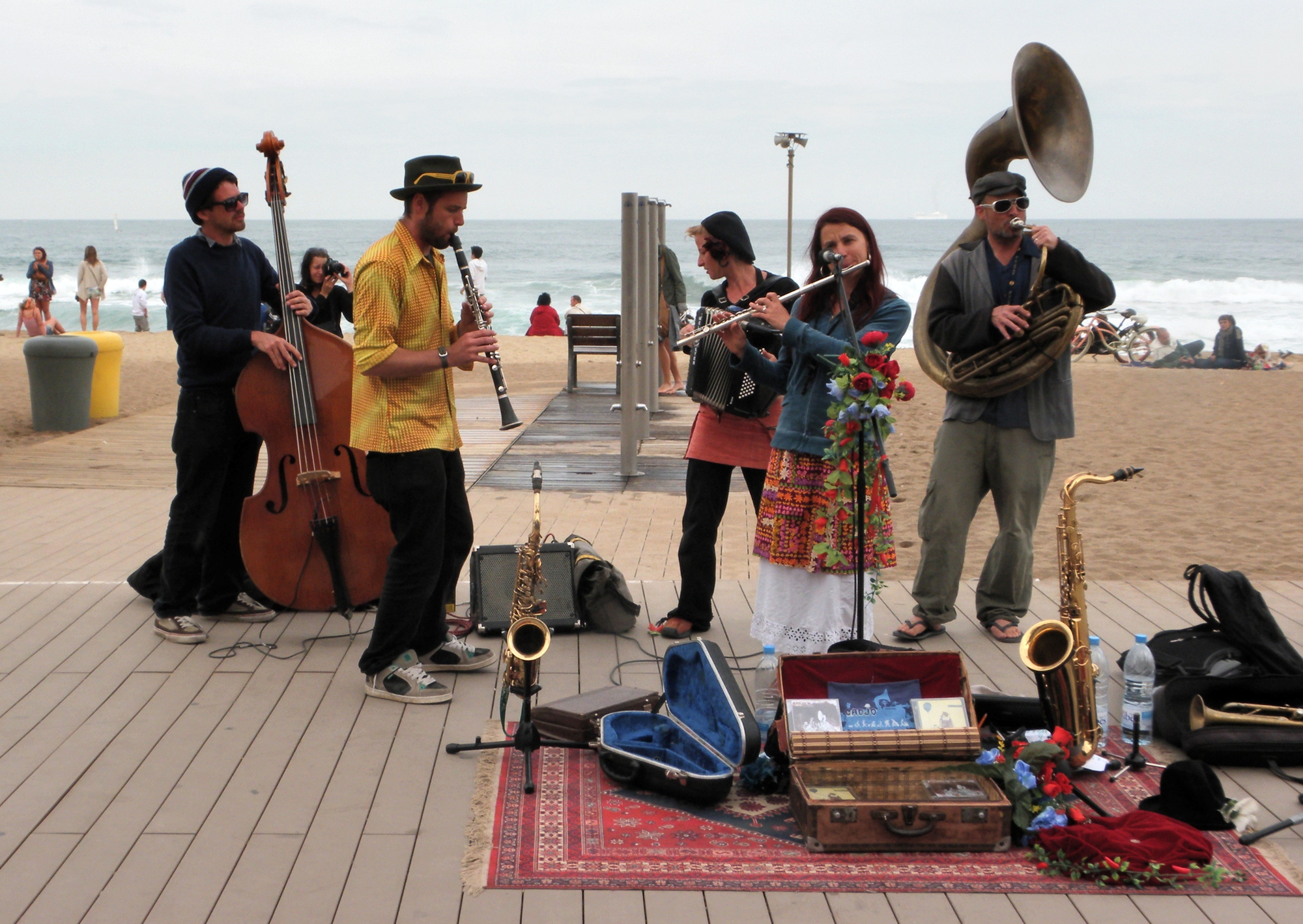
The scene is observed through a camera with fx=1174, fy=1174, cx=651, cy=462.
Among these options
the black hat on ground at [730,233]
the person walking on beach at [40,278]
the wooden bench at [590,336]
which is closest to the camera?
the black hat on ground at [730,233]

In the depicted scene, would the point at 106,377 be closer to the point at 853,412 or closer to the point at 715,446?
the point at 715,446

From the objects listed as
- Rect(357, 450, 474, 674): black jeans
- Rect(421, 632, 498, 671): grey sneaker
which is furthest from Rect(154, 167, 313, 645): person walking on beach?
Rect(421, 632, 498, 671): grey sneaker

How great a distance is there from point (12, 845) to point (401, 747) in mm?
1017

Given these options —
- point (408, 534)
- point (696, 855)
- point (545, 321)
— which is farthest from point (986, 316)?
point (545, 321)

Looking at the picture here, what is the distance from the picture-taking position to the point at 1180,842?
2734 mm

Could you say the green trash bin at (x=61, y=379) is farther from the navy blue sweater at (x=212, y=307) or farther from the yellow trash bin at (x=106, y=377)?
the navy blue sweater at (x=212, y=307)

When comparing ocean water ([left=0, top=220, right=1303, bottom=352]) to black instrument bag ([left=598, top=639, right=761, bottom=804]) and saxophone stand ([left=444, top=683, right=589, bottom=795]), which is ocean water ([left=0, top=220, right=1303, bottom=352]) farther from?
saxophone stand ([left=444, top=683, right=589, bottom=795])

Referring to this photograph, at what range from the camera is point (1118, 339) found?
731 inches

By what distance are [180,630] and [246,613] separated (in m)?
0.33

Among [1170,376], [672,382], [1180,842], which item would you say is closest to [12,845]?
[1180,842]

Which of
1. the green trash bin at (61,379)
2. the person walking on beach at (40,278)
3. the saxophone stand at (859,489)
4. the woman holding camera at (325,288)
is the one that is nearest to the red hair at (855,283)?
the saxophone stand at (859,489)

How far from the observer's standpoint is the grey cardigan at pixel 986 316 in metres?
4.16

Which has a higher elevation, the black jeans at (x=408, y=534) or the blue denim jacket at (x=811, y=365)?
the blue denim jacket at (x=811, y=365)

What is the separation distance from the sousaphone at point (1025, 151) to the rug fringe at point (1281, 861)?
6.01ft
